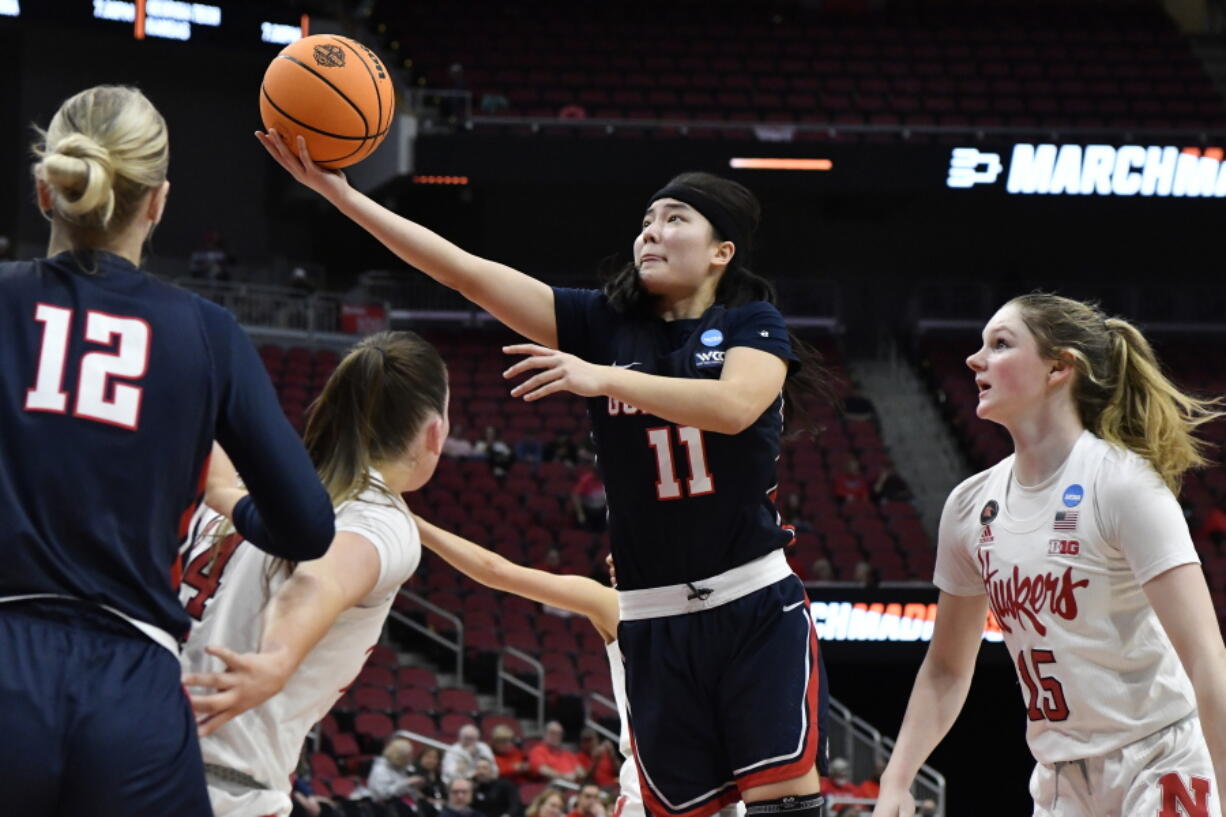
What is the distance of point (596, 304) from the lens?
439cm

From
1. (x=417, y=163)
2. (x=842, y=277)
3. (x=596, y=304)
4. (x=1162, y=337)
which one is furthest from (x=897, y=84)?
(x=596, y=304)

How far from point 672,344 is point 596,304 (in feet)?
0.87

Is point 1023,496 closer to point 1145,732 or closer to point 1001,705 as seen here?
point 1145,732

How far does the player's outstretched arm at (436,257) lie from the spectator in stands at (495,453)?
13976mm

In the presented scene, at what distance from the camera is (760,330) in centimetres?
412

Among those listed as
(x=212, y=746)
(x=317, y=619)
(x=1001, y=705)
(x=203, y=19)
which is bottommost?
(x=1001, y=705)

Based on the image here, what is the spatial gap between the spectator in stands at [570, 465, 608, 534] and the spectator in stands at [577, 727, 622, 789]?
3.68 metres

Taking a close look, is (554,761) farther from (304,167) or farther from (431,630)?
(304,167)

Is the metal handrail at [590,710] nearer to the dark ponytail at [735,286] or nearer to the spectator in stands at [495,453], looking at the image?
the spectator in stands at [495,453]

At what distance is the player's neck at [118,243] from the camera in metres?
2.62

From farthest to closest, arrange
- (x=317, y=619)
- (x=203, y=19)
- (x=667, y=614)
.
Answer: (x=203, y=19) < (x=667, y=614) < (x=317, y=619)

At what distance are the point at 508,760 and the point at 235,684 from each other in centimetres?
1044

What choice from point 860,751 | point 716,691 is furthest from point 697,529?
point 860,751

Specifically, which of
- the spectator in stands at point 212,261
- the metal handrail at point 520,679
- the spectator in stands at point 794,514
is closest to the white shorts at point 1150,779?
the metal handrail at point 520,679
